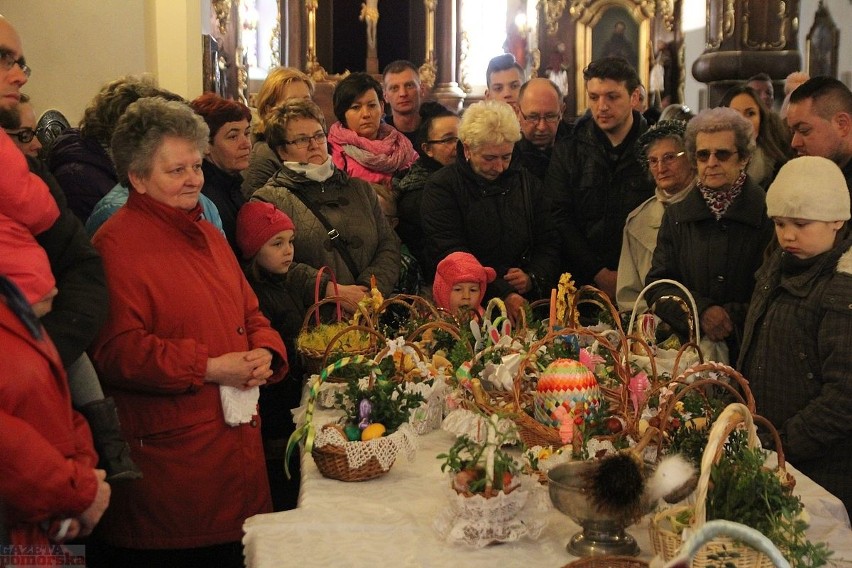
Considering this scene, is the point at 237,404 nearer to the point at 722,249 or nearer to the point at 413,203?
the point at 722,249

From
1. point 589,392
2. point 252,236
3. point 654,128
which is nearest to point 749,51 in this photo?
point 654,128

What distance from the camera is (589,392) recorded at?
2.62 metres

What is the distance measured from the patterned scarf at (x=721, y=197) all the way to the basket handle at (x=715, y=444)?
1.82m

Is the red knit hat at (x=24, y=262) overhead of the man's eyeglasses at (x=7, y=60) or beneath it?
beneath

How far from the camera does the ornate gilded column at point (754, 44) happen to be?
6.81 metres

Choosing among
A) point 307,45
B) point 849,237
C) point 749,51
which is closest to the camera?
point 849,237

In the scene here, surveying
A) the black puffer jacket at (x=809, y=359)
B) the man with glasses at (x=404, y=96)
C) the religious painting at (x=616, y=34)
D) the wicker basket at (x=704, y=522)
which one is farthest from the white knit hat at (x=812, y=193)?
the religious painting at (x=616, y=34)

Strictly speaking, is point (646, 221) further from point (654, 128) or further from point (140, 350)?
point (140, 350)

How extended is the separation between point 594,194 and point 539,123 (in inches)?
26.3

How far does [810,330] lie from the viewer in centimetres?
293

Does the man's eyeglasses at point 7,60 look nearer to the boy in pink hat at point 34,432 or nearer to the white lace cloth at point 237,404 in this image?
the boy in pink hat at point 34,432

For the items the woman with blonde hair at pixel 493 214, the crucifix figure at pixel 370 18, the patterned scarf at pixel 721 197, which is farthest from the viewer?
the crucifix figure at pixel 370 18

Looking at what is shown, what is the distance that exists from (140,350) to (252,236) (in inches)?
43.1

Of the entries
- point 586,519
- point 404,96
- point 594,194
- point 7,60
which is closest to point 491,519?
point 586,519
